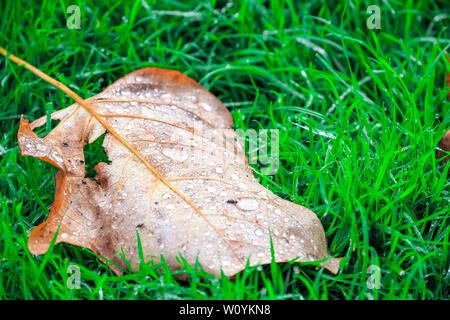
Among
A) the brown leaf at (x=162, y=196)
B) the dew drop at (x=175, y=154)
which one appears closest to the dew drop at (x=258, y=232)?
the brown leaf at (x=162, y=196)

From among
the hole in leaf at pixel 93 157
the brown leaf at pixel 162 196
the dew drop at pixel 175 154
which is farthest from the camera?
the hole in leaf at pixel 93 157

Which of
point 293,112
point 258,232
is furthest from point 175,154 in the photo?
point 293,112

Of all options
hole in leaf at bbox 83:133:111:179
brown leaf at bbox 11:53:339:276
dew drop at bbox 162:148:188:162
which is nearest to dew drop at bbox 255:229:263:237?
brown leaf at bbox 11:53:339:276

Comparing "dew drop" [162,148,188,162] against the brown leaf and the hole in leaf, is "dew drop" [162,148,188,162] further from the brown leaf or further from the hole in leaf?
the hole in leaf

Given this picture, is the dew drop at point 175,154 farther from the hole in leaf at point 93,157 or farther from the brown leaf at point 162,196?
the hole in leaf at point 93,157

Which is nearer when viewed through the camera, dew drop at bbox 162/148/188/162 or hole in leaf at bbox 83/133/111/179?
dew drop at bbox 162/148/188/162

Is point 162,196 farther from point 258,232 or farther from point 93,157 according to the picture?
point 93,157
